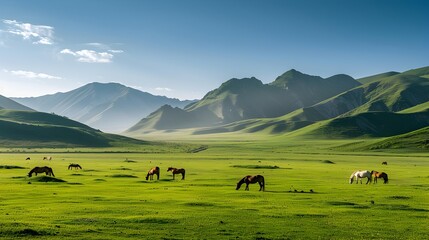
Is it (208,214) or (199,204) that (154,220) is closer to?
(208,214)

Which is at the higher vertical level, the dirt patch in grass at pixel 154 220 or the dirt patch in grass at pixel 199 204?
the dirt patch in grass at pixel 199 204

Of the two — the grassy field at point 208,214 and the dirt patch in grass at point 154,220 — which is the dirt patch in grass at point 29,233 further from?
the dirt patch in grass at point 154,220

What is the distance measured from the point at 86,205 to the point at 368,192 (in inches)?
1072

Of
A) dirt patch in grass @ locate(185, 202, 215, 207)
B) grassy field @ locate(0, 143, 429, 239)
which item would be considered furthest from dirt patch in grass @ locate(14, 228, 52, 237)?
dirt patch in grass @ locate(185, 202, 215, 207)

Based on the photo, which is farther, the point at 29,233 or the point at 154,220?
the point at 154,220

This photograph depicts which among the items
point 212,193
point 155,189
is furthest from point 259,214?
point 155,189

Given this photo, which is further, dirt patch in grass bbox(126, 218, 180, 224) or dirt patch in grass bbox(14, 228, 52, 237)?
dirt patch in grass bbox(126, 218, 180, 224)

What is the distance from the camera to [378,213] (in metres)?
30.9

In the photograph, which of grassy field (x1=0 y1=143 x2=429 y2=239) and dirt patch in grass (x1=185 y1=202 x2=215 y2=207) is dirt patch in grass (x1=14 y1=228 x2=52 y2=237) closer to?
grassy field (x1=0 y1=143 x2=429 y2=239)

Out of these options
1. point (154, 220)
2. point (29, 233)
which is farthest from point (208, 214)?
point (29, 233)

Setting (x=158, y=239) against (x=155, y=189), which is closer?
(x=158, y=239)

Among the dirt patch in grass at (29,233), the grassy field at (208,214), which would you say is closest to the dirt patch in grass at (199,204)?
the grassy field at (208,214)

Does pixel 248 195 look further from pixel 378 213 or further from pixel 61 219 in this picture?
pixel 61 219

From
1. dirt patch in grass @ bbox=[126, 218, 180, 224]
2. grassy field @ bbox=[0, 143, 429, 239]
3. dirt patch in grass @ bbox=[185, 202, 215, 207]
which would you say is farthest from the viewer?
dirt patch in grass @ bbox=[185, 202, 215, 207]
